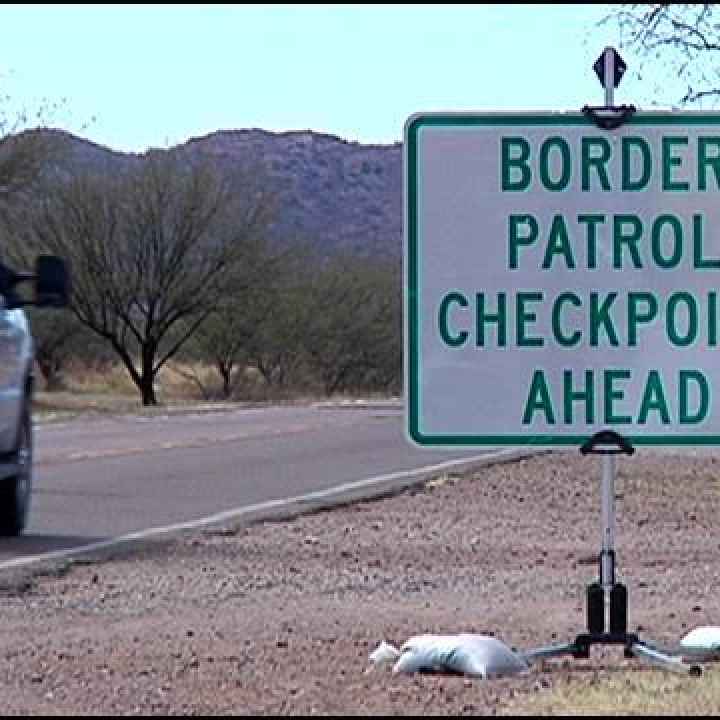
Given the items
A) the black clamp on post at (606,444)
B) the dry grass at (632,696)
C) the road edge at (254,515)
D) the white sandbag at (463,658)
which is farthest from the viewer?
the road edge at (254,515)

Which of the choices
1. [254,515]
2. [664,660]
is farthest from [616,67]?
[254,515]

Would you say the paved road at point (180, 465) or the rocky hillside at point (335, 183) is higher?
the rocky hillside at point (335, 183)

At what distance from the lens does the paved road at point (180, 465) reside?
18.2m

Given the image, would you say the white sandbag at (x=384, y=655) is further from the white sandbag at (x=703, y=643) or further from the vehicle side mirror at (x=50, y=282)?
the vehicle side mirror at (x=50, y=282)

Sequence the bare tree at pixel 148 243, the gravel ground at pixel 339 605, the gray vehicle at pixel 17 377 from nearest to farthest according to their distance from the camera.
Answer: the gravel ground at pixel 339 605 < the gray vehicle at pixel 17 377 < the bare tree at pixel 148 243

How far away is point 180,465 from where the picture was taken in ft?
83.0

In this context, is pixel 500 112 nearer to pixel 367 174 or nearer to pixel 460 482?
pixel 460 482

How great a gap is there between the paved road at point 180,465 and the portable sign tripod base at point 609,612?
6.20m

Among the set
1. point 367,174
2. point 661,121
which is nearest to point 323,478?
point 661,121

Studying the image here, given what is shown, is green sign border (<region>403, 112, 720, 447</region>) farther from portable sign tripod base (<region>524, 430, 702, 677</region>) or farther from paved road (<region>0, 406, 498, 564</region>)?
paved road (<region>0, 406, 498, 564</region>)

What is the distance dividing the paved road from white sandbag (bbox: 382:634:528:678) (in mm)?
6101

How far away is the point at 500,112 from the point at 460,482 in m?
12.8

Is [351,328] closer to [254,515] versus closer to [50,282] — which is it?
[254,515]

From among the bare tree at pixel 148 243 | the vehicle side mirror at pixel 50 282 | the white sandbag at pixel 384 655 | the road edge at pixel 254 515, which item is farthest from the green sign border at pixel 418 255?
the bare tree at pixel 148 243
